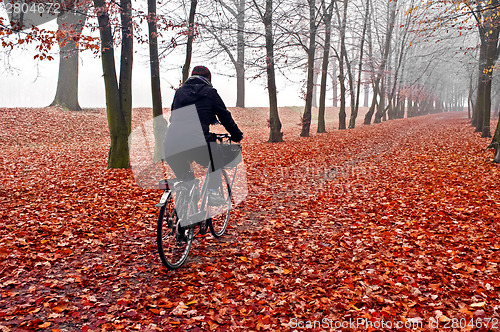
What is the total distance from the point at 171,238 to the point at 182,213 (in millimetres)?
348

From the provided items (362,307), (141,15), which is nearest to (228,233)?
(362,307)

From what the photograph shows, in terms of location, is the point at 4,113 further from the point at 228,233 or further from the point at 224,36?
the point at 228,233

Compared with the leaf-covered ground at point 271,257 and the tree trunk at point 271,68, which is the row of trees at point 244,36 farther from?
the leaf-covered ground at point 271,257

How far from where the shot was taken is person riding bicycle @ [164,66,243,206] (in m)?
4.02

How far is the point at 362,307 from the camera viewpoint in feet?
11.5

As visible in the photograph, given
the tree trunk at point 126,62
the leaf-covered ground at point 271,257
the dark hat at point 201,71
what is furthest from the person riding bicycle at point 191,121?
the tree trunk at point 126,62

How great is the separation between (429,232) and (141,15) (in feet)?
33.3

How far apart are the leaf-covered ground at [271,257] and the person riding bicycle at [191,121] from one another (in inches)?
59.5

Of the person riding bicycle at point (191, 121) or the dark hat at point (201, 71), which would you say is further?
the dark hat at point (201, 71)

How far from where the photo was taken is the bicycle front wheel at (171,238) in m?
3.80

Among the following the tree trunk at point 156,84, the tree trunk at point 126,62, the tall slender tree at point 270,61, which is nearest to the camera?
the tree trunk at point 126,62

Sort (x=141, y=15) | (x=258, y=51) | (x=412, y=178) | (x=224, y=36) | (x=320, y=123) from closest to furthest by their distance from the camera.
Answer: (x=412, y=178) → (x=141, y=15) → (x=224, y=36) → (x=258, y=51) → (x=320, y=123)

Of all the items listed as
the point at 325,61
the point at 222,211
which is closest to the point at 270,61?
the point at 325,61

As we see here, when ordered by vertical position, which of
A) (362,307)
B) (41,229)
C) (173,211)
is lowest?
(362,307)
